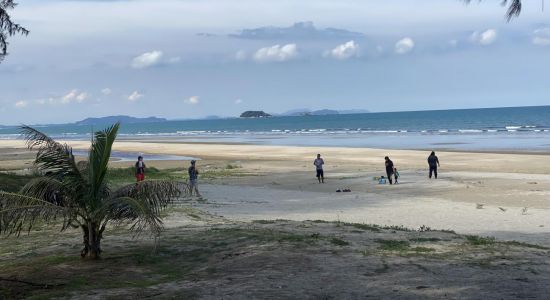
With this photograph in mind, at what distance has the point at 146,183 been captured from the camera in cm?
915

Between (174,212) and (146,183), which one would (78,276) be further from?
(174,212)

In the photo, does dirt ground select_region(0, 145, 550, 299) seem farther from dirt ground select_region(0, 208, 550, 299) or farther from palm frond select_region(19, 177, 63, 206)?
palm frond select_region(19, 177, 63, 206)

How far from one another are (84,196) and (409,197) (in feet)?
44.8

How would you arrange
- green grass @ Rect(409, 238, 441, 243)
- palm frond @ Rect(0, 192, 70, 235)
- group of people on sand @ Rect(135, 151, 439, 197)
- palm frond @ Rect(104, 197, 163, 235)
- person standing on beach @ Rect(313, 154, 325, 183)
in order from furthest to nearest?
person standing on beach @ Rect(313, 154, 325, 183)
group of people on sand @ Rect(135, 151, 439, 197)
green grass @ Rect(409, 238, 441, 243)
palm frond @ Rect(104, 197, 163, 235)
palm frond @ Rect(0, 192, 70, 235)

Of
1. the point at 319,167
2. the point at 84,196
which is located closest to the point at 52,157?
the point at 84,196

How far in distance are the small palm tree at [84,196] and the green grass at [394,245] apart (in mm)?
3528

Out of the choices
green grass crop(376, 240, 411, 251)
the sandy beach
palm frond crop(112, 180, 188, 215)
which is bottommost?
the sandy beach

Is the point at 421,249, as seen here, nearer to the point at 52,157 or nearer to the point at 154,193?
the point at 154,193

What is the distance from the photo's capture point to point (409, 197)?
20562mm

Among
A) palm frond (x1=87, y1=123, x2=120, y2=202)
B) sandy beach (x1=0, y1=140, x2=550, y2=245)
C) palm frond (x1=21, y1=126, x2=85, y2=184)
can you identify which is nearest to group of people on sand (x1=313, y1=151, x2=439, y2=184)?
sandy beach (x1=0, y1=140, x2=550, y2=245)

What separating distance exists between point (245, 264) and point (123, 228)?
426 centimetres

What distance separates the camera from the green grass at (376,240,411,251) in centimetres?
1000

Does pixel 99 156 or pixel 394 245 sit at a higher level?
pixel 99 156

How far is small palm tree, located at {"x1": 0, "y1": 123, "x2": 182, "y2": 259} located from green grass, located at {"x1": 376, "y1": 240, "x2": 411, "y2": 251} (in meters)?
3.53
